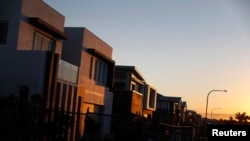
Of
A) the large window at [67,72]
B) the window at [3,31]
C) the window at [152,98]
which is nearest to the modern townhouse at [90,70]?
the large window at [67,72]

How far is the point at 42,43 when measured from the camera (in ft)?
69.6

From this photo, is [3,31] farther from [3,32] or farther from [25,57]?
[25,57]

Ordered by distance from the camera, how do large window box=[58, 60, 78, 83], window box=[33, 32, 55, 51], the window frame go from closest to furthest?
the window frame < large window box=[58, 60, 78, 83] < window box=[33, 32, 55, 51]

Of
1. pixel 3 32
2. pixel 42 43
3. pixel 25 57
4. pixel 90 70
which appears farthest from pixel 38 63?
pixel 90 70

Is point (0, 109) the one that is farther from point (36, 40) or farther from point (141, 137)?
point (36, 40)

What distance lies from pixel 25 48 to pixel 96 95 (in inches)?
393

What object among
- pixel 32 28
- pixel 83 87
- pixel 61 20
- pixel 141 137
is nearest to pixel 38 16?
pixel 32 28

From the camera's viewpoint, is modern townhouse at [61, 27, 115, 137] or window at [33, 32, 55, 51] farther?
modern townhouse at [61, 27, 115, 137]

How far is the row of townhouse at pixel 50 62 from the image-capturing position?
18.0 meters

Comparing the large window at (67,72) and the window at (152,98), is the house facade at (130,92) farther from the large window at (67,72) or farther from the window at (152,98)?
the large window at (67,72)

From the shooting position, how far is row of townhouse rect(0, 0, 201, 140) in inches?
708

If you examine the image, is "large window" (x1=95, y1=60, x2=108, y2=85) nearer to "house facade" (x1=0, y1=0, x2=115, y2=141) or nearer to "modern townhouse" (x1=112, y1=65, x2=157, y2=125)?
"modern townhouse" (x1=112, y1=65, x2=157, y2=125)

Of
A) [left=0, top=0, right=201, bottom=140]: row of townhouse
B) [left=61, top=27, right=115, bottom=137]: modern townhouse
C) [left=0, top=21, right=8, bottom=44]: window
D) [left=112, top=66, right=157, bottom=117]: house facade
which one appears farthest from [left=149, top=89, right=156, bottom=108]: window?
[left=0, top=21, right=8, bottom=44]: window

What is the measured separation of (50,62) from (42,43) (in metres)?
3.43
